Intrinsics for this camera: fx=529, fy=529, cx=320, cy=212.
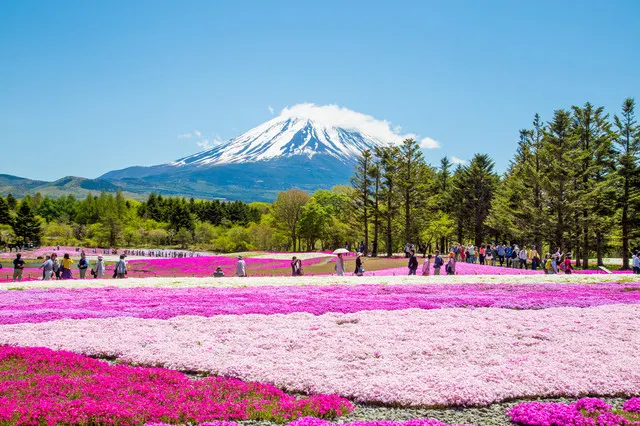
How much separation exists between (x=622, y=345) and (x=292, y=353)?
8.63m

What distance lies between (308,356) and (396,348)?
232 centimetres

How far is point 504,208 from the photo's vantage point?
64.9 m

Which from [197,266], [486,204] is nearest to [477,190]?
[486,204]

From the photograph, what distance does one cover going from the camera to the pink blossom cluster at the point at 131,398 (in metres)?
8.56

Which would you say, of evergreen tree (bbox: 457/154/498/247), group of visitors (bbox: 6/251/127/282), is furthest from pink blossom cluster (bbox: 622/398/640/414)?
evergreen tree (bbox: 457/154/498/247)

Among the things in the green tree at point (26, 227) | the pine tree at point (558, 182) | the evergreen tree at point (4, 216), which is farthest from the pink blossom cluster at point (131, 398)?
the evergreen tree at point (4, 216)

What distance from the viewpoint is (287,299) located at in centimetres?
2181

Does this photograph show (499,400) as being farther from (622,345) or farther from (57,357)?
(57,357)

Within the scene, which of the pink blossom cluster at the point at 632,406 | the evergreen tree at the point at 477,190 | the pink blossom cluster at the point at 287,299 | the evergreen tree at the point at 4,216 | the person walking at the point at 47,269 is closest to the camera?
the pink blossom cluster at the point at 632,406

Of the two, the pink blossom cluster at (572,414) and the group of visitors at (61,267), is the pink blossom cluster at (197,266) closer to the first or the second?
the group of visitors at (61,267)

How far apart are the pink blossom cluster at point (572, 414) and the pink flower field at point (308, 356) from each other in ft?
0.10

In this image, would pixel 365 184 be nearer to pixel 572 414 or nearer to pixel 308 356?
pixel 308 356

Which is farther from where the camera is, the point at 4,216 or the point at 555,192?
the point at 4,216

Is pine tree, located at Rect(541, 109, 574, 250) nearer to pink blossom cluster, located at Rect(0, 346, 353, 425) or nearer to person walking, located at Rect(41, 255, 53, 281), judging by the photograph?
person walking, located at Rect(41, 255, 53, 281)
